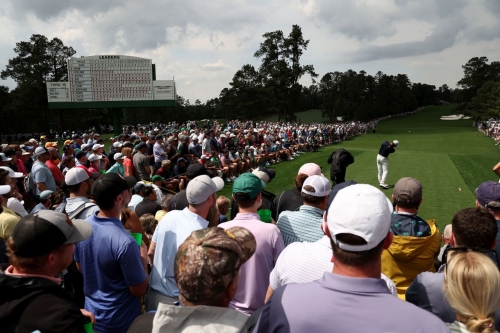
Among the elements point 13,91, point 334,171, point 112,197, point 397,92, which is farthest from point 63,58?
point 397,92

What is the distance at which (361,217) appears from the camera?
164 cm

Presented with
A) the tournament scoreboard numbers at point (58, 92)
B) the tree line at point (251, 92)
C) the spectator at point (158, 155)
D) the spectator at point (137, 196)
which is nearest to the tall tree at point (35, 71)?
the tree line at point (251, 92)

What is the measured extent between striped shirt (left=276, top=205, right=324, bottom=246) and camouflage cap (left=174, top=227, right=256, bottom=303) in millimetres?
1918

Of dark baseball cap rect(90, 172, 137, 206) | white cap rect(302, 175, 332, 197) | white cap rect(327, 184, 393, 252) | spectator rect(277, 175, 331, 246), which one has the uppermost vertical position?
white cap rect(327, 184, 393, 252)

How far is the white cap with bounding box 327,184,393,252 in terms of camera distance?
162cm

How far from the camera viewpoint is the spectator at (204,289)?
63.3 inches

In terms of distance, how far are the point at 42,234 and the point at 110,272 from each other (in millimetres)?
858

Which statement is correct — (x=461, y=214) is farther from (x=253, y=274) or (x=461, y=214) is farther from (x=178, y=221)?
(x=178, y=221)

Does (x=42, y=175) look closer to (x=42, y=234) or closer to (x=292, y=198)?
(x=292, y=198)

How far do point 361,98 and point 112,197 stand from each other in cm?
9534

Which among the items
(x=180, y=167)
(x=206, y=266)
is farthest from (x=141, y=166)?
(x=206, y=266)

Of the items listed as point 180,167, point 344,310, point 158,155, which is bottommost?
point 180,167

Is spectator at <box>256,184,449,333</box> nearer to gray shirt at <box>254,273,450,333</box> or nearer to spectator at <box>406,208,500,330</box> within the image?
gray shirt at <box>254,273,450,333</box>

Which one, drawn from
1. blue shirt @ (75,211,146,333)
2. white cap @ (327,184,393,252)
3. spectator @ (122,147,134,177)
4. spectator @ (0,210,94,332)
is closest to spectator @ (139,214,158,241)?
blue shirt @ (75,211,146,333)
